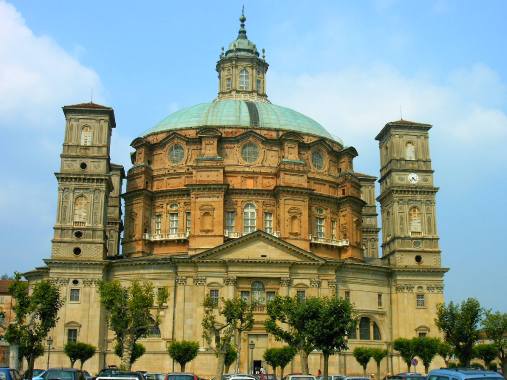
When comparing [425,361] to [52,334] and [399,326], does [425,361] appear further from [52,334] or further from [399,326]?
[52,334]

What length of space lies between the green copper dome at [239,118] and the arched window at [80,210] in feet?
42.9

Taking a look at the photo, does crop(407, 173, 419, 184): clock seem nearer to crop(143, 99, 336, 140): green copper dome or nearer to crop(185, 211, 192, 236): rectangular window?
crop(143, 99, 336, 140): green copper dome

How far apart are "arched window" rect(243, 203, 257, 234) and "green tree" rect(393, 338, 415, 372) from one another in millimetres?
17844

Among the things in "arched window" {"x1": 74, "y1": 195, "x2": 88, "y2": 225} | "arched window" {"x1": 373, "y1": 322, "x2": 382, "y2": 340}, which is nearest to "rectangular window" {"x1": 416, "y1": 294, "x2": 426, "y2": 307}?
"arched window" {"x1": 373, "y1": 322, "x2": 382, "y2": 340}

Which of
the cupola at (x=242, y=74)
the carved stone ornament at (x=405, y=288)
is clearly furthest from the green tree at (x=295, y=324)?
the cupola at (x=242, y=74)

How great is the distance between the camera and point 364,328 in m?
70.0

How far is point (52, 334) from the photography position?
65500mm

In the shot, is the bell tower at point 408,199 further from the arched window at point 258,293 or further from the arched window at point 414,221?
the arched window at point 258,293

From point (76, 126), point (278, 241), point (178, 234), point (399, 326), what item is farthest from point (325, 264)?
point (76, 126)

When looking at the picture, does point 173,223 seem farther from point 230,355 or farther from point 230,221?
point 230,355

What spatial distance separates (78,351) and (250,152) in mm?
26798

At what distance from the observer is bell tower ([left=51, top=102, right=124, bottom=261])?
68250mm

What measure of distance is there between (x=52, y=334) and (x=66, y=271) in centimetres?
596

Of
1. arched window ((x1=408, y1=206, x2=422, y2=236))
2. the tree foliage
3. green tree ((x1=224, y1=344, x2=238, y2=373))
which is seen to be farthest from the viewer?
arched window ((x1=408, y1=206, x2=422, y2=236))
